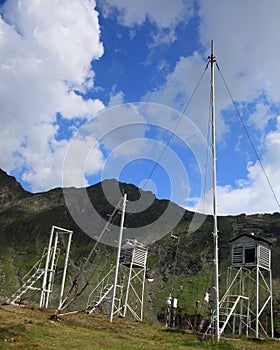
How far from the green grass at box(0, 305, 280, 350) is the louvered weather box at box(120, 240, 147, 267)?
17275 mm

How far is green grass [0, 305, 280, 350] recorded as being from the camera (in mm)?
20406

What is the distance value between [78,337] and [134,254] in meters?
27.0

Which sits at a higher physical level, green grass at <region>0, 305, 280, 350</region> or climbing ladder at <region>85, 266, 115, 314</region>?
climbing ladder at <region>85, 266, 115, 314</region>

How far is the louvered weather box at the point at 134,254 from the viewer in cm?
5097

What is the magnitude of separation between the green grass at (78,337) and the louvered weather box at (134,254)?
56.7 ft

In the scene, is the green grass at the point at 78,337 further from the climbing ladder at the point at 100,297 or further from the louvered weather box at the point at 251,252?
the louvered weather box at the point at 251,252

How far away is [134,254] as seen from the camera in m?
51.0

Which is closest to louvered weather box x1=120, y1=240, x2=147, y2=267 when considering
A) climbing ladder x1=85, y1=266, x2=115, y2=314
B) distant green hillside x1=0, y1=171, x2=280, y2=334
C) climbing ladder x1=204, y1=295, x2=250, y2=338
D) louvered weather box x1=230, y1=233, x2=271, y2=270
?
climbing ladder x1=85, y1=266, x2=115, y2=314

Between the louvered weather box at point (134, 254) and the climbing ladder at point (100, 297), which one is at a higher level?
the louvered weather box at point (134, 254)

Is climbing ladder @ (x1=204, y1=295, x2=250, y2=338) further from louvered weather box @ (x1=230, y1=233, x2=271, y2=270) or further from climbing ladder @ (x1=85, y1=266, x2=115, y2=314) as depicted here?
climbing ladder @ (x1=85, y1=266, x2=115, y2=314)

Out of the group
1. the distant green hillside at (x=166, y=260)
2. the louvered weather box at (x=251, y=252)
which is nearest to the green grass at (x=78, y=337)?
the louvered weather box at (x=251, y=252)

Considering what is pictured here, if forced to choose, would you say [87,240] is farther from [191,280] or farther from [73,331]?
[73,331]

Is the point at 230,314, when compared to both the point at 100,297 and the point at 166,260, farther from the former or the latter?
the point at 166,260

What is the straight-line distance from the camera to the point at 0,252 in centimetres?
18488
